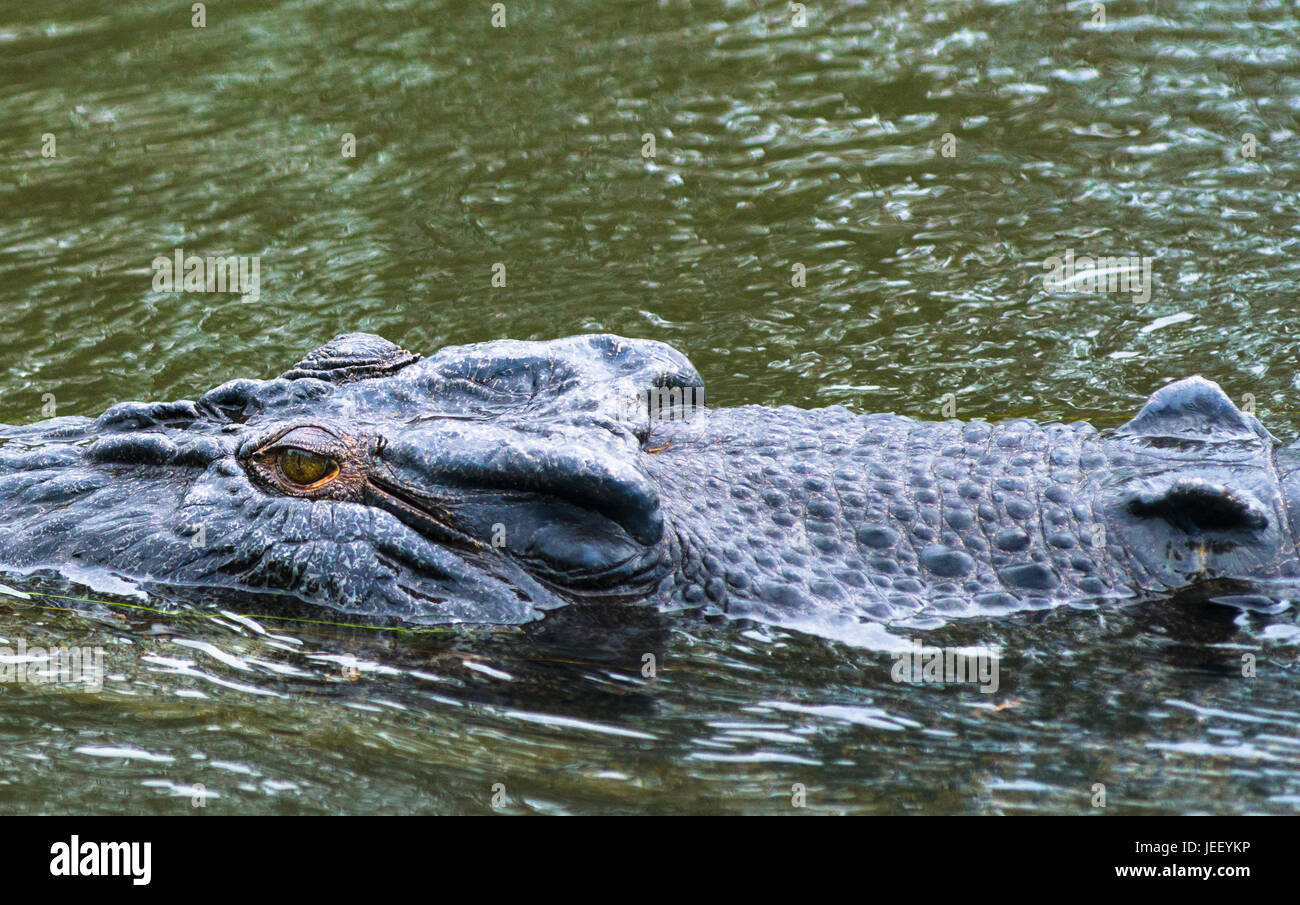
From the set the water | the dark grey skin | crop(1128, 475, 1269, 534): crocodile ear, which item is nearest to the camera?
the water

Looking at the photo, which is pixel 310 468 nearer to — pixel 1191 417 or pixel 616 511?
pixel 616 511

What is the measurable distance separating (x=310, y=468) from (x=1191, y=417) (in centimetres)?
321

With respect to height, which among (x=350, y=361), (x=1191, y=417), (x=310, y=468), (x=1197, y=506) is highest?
(x=350, y=361)

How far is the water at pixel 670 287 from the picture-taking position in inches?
183

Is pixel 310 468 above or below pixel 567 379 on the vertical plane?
below

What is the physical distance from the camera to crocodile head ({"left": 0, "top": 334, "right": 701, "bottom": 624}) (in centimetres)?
527

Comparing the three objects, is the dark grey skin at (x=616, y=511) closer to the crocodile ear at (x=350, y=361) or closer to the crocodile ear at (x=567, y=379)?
the crocodile ear at (x=567, y=379)

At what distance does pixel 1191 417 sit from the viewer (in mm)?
5625

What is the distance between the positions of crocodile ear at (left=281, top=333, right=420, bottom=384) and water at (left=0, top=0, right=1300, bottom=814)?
1.02 meters

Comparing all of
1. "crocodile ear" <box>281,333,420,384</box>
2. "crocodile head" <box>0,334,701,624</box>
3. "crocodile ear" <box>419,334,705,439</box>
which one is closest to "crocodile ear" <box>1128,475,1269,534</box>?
"crocodile head" <box>0,334,701,624</box>

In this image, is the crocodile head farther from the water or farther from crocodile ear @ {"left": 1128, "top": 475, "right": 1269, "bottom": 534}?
crocodile ear @ {"left": 1128, "top": 475, "right": 1269, "bottom": 534}

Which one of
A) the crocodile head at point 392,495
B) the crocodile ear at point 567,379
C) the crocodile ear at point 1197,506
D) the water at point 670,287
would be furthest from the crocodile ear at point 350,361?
the crocodile ear at point 1197,506

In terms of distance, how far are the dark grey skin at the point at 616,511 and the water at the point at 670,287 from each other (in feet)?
0.51

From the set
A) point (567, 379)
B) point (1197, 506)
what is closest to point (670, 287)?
point (567, 379)
